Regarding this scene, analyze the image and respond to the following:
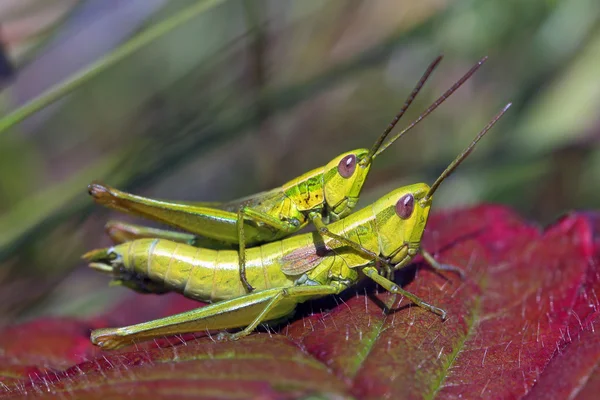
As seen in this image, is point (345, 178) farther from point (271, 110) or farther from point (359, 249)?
point (271, 110)

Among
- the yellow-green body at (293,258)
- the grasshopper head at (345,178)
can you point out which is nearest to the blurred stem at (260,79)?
the grasshopper head at (345,178)

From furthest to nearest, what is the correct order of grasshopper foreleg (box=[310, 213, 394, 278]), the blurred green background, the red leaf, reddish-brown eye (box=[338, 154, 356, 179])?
the blurred green background, reddish-brown eye (box=[338, 154, 356, 179]), grasshopper foreleg (box=[310, 213, 394, 278]), the red leaf

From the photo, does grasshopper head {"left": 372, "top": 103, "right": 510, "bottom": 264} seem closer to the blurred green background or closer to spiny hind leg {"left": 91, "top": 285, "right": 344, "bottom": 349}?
spiny hind leg {"left": 91, "top": 285, "right": 344, "bottom": 349}

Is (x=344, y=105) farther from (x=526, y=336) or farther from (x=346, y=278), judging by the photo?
(x=526, y=336)

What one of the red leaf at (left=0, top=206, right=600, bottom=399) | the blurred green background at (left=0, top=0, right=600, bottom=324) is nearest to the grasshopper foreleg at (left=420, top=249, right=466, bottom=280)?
the red leaf at (left=0, top=206, right=600, bottom=399)

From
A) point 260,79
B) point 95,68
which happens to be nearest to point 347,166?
point 95,68

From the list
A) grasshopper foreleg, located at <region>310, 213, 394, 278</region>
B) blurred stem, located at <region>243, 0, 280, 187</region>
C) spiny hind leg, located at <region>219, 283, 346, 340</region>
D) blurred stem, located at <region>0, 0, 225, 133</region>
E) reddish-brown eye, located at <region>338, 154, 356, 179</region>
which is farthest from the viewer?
blurred stem, located at <region>243, 0, 280, 187</region>

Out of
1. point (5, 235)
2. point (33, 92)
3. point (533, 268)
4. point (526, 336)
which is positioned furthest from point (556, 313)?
point (33, 92)
